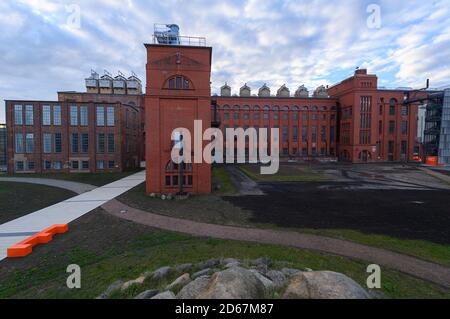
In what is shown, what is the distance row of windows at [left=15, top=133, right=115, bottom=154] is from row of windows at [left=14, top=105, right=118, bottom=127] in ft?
7.55

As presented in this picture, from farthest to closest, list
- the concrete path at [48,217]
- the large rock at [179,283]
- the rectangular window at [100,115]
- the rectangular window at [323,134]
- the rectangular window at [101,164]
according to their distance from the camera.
Result: the rectangular window at [323,134]
the rectangular window at [100,115]
the rectangular window at [101,164]
the concrete path at [48,217]
the large rock at [179,283]

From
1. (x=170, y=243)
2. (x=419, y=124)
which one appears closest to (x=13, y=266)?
(x=170, y=243)

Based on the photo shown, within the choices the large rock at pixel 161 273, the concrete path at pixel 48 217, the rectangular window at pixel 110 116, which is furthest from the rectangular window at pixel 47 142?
the large rock at pixel 161 273

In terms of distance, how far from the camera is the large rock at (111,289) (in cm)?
556

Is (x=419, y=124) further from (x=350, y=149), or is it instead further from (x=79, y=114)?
(x=79, y=114)

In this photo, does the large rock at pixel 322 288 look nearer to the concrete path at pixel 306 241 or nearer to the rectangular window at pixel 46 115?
the concrete path at pixel 306 241

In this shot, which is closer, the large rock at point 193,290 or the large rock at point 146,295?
the large rock at point 193,290

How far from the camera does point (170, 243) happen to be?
9547mm

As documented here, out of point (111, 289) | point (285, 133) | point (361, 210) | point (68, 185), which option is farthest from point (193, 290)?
point (285, 133)

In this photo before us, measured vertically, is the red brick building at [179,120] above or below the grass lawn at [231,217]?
above

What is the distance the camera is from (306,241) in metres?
9.73

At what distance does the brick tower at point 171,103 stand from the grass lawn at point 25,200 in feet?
27.8
